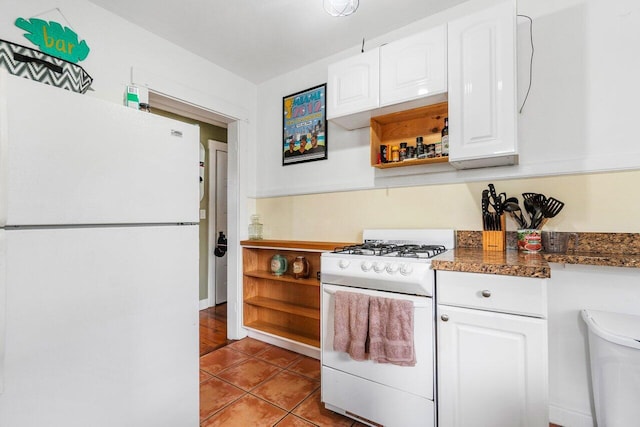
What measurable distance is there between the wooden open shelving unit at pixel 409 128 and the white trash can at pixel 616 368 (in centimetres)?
112

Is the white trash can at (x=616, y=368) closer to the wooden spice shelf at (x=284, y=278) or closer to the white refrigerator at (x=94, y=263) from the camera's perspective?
the wooden spice shelf at (x=284, y=278)

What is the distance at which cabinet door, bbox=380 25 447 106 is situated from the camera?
5.43 ft

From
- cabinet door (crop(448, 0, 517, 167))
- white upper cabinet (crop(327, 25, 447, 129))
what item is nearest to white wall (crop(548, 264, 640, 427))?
cabinet door (crop(448, 0, 517, 167))

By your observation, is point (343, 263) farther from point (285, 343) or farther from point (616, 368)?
point (285, 343)

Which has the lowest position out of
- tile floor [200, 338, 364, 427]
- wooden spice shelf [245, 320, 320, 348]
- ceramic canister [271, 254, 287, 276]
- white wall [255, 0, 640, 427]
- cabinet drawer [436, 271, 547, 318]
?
tile floor [200, 338, 364, 427]

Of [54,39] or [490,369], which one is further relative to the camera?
[54,39]

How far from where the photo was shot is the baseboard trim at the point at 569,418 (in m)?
1.50

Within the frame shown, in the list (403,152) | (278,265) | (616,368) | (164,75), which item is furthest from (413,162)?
(164,75)

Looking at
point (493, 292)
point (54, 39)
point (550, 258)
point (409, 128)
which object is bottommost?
point (493, 292)

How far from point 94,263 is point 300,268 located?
1.60m

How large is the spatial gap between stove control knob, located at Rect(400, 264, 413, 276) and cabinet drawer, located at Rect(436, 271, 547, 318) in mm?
124

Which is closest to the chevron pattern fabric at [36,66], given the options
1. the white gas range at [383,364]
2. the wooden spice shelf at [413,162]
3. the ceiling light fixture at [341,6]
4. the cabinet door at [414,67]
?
the ceiling light fixture at [341,6]

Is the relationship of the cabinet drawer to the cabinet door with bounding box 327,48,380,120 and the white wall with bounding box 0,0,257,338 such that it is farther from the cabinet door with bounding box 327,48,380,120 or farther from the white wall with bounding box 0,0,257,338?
the white wall with bounding box 0,0,257,338

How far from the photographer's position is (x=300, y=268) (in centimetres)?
248
